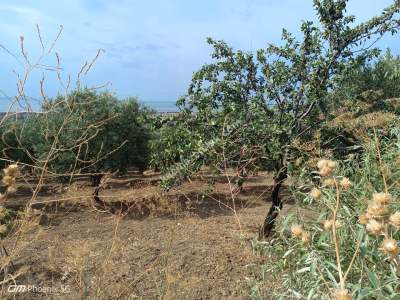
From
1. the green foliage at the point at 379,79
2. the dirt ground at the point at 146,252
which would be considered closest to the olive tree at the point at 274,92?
the dirt ground at the point at 146,252

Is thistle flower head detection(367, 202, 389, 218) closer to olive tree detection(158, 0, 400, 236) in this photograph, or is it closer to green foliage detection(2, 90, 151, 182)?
olive tree detection(158, 0, 400, 236)

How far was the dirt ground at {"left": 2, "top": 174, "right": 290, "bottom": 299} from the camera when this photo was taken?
13.3 ft

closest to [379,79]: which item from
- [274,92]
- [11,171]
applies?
[274,92]

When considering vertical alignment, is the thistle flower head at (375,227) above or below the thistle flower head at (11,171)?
below

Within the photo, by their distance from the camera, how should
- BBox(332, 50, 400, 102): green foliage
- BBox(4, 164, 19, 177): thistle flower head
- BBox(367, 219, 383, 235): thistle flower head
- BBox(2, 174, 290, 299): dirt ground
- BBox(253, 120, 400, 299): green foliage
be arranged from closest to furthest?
1. BBox(367, 219, 383, 235): thistle flower head
2. BBox(4, 164, 19, 177): thistle flower head
3. BBox(253, 120, 400, 299): green foliage
4. BBox(2, 174, 290, 299): dirt ground
5. BBox(332, 50, 400, 102): green foliage

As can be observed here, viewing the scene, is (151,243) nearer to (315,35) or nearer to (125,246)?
(125,246)

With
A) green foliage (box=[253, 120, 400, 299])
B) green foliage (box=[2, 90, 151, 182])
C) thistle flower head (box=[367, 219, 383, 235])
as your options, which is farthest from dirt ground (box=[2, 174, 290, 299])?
thistle flower head (box=[367, 219, 383, 235])

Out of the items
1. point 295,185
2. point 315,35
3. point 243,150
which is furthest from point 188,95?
point 295,185

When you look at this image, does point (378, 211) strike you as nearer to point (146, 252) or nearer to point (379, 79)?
point (146, 252)

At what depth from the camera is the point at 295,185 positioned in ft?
12.7

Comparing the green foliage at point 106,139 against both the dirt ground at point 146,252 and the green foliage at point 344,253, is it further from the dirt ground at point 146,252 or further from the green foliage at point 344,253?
→ the green foliage at point 344,253

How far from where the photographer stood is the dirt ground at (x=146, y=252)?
4.07 m

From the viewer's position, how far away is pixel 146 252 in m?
5.63

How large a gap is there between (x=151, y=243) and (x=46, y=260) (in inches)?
53.9
